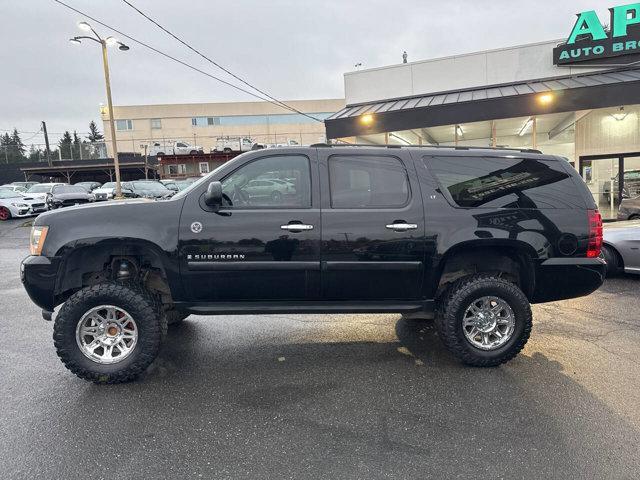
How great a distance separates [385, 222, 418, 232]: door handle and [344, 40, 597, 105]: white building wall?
38.8 feet

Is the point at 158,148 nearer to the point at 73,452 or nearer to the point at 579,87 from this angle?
the point at 579,87

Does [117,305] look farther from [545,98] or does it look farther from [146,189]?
[146,189]

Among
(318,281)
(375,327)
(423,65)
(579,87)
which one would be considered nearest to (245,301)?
(318,281)

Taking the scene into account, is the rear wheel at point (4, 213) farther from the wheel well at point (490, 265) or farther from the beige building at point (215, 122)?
the beige building at point (215, 122)

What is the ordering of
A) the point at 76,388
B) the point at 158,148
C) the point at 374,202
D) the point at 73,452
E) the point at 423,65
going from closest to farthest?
the point at 73,452 < the point at 76,388 < the point at 374,202 < the point at 423,65 < the point at 158,148

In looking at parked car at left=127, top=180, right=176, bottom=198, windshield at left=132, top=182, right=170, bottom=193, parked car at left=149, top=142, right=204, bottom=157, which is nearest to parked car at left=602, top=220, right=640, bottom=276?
parked car at left=127, top=180, right=176, bottom=198

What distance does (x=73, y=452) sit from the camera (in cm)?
275

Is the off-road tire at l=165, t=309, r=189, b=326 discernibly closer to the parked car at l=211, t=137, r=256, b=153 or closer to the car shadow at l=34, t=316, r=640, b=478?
the car shadow at l=34, t=316, r=640, b=478

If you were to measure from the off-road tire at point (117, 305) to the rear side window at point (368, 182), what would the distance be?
6.31 ft

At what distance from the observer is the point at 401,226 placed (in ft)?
12.4

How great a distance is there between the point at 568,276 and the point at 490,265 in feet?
2.23

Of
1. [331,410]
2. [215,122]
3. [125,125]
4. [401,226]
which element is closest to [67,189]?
[401,226]

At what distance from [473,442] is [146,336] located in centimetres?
271

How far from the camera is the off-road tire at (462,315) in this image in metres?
3.85
